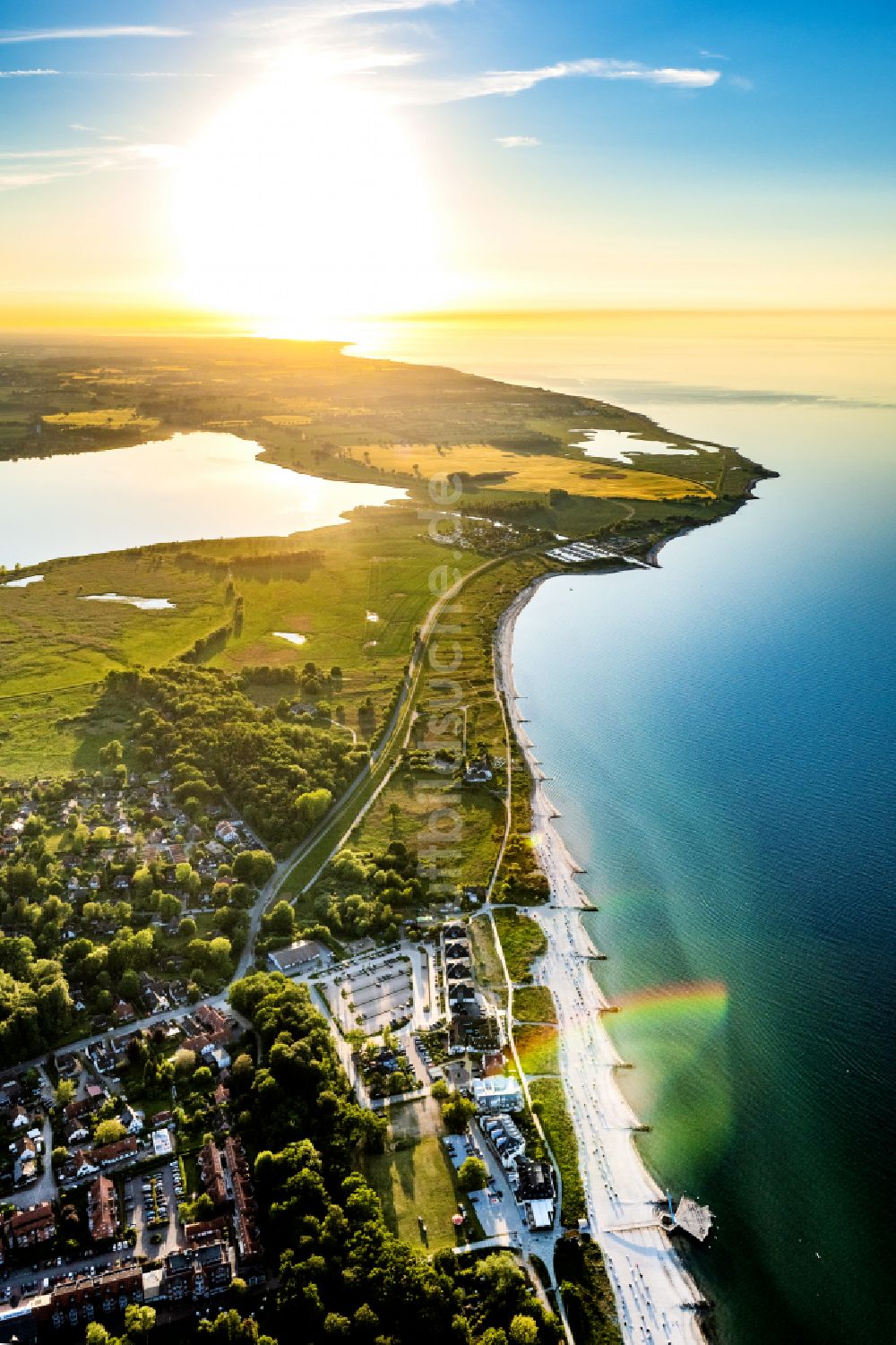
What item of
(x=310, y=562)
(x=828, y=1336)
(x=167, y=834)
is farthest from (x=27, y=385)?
(x=828, y=1336)

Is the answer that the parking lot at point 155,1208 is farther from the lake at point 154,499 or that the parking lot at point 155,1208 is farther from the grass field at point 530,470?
the grass field at point 530,470

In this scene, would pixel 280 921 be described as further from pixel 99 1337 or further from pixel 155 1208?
pixel 99 1337

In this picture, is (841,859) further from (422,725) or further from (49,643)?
(49,643)

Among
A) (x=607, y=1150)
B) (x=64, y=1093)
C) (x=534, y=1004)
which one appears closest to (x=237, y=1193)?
(x=64, y=1093)

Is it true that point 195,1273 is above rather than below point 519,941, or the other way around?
below

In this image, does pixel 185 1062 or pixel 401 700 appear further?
pixel 401 700
